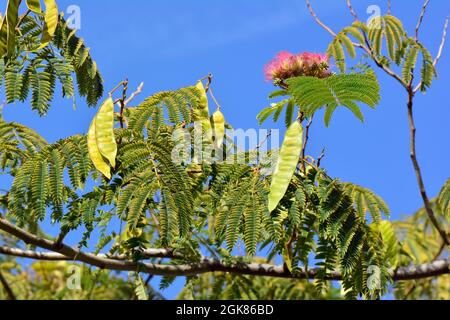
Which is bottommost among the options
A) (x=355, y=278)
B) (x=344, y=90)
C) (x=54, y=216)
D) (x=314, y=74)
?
(x=355, y=278)

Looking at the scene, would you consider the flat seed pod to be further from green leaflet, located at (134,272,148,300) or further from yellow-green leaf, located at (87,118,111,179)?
green leaflet, located at (134,272,148,300)

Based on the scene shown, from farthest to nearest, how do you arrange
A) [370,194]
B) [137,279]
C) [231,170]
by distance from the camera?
1. [137,279]
2. [370,194]
3. [231,170]

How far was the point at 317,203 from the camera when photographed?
149 inches

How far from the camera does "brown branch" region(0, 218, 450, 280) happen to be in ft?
13.4

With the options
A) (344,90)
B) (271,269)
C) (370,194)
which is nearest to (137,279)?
(271,269)

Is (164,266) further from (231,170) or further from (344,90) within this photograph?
(344,90)

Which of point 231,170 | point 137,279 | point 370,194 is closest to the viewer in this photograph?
point 231,170

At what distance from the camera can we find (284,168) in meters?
3.43

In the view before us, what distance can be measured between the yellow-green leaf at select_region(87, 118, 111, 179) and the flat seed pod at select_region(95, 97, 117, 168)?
0.8 inches

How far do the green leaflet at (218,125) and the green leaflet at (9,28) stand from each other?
40.8 inches

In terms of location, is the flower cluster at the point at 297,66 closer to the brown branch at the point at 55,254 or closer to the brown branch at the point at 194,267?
the brown branch at the point at 194,267

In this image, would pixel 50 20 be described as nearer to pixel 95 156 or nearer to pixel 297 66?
pixel 95 156

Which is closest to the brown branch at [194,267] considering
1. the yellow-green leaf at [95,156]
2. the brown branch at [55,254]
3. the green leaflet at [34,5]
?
the brown branch at [55,254]

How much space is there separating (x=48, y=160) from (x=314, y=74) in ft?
4.52
